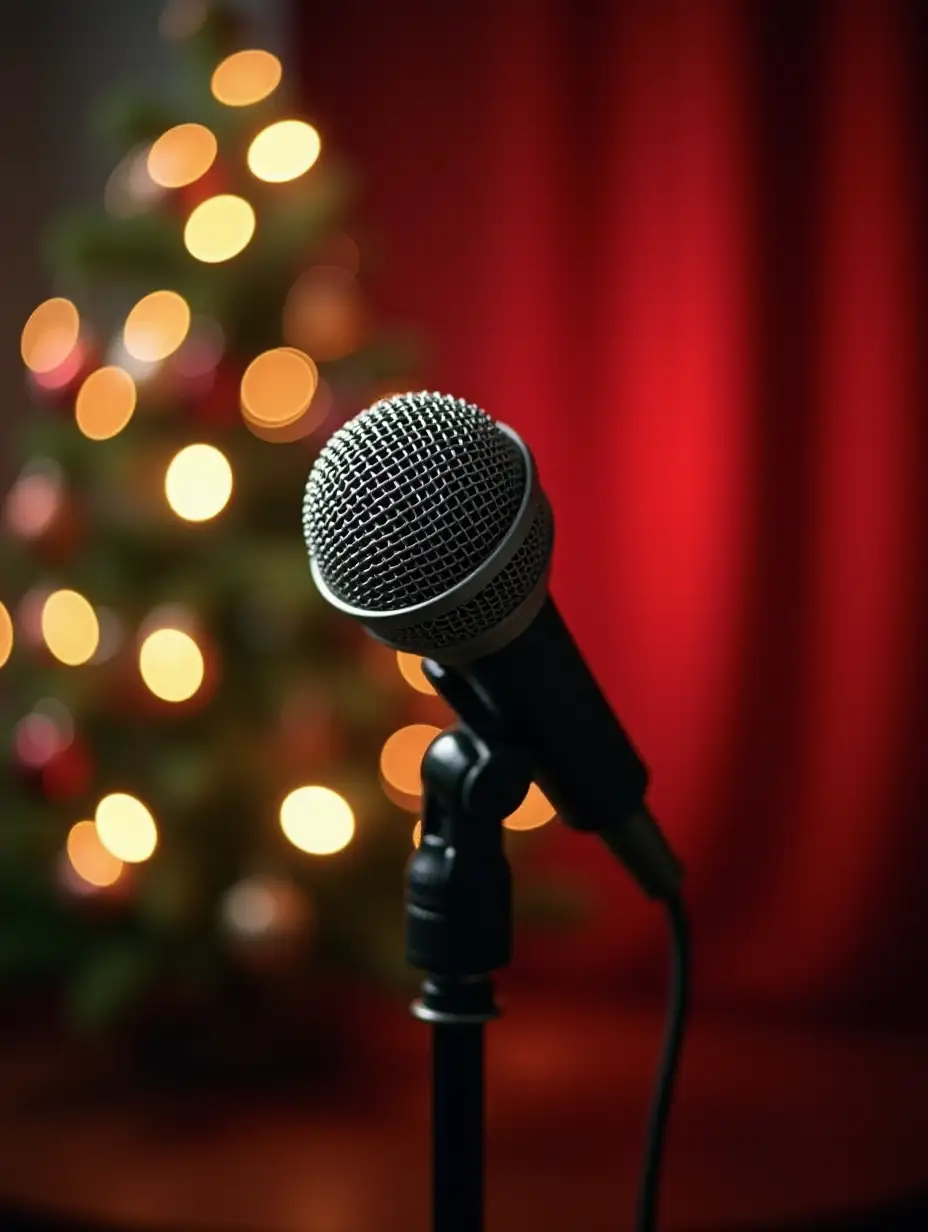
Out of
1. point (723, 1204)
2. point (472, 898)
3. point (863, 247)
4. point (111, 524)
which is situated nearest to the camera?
point (472, 898)

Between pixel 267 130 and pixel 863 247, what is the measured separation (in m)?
0.91

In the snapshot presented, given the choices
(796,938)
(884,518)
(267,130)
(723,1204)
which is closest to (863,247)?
(884,518)

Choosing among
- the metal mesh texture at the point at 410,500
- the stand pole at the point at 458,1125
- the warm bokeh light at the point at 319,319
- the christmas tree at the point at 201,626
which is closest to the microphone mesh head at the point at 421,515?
the metal mesh texture at the point at 410,500

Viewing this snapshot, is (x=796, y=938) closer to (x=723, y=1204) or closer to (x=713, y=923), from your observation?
(x=713, y=923)

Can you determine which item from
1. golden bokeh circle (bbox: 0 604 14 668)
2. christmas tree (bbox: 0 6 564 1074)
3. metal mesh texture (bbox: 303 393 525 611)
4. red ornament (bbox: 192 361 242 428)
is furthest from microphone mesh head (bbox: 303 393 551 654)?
golden bokeh circle (bbox: 0 604 14 668)

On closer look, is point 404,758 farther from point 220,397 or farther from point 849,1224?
point 849,1224

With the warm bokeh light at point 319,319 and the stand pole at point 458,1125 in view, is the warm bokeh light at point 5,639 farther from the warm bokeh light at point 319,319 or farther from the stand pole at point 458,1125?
the stand pole at point 458,1125

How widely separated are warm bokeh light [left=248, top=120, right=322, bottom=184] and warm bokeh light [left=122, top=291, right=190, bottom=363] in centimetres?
21

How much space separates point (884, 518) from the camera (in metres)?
2.15

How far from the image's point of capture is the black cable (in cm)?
81

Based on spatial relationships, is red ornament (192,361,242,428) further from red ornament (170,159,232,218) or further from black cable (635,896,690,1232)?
black cable (635,896,690,1232)

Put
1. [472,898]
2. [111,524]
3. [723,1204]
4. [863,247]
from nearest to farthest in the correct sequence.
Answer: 1. [472,898]
2. [723,1204]
3. [111,524]
4. [863,247]

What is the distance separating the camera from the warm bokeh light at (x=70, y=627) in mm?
1782

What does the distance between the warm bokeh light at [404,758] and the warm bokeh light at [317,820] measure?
0.37ft
